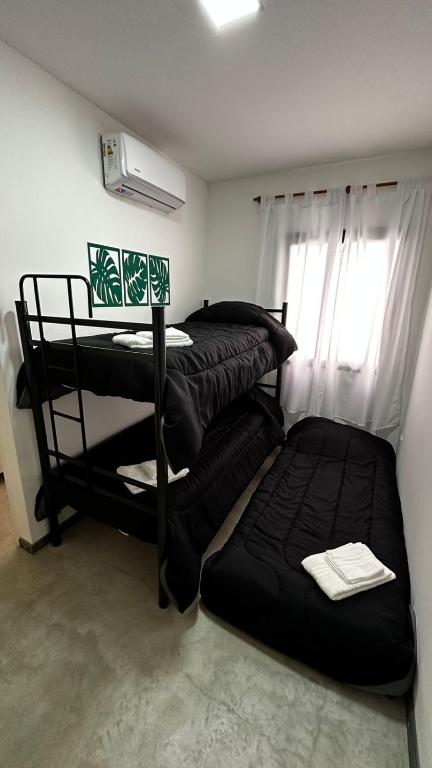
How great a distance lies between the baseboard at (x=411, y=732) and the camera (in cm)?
103

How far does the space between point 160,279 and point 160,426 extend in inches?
69.4

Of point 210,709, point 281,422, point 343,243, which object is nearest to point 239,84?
point 343,243

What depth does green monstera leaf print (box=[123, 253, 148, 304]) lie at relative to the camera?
7.46ft

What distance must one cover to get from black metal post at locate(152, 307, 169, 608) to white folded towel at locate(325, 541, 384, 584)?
0.80 m

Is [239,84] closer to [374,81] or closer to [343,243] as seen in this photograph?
[374,81]

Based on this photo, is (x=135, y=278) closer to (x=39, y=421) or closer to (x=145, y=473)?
(x=39, y=421)

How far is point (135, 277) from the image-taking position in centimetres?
235

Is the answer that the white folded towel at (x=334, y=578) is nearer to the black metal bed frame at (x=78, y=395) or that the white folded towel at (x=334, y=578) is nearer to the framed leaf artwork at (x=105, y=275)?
the black metal bed frame at (x=78, y=395)

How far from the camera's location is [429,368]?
204 centimetres

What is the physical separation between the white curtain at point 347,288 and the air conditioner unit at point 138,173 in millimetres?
977

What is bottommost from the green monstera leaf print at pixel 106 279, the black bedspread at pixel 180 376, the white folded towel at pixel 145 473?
the white folded towel at pixel 145 473

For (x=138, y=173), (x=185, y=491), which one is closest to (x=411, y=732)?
(x=185, y=491)

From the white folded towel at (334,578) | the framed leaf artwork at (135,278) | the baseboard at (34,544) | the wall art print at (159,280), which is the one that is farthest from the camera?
the wall art print at (159,280)

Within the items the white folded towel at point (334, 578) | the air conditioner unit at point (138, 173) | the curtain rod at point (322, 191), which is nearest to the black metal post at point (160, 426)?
the white folded towel at point (334, 578)
